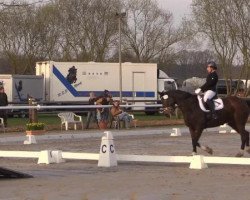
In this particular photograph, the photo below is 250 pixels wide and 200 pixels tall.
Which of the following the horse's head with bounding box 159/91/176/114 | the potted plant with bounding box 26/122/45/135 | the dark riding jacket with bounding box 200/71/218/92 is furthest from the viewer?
the potted plant with bounding box 26/122/45/135

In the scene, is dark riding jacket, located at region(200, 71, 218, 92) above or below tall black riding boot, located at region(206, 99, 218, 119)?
above

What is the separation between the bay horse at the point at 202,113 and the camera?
704 inches

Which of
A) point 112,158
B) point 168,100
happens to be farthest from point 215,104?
point 112,158

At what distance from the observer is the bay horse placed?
704 inches

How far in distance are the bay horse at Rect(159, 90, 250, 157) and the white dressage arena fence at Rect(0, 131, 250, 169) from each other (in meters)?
1.93

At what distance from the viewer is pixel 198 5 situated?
52500 millimetres

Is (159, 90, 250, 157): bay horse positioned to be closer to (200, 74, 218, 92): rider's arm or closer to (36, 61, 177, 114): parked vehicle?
(200, 74, 218, 92): rider's arm

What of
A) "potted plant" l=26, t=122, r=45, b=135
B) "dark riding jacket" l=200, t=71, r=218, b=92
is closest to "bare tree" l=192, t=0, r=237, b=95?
"potted plant" l=26, t=122, r=45, b=135

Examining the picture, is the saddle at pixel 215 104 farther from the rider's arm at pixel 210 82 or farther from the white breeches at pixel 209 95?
the rider's arm at pixel 210 82

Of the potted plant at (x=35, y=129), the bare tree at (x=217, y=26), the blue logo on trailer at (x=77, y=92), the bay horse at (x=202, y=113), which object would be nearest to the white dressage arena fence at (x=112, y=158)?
the bay horse at (x=202, y=113)

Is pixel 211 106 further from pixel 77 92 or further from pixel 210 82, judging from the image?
pixel 77 92

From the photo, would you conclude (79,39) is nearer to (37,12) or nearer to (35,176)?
(37,12)

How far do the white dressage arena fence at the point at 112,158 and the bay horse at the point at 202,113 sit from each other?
6.34 feet

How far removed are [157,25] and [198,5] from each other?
2068 cm
